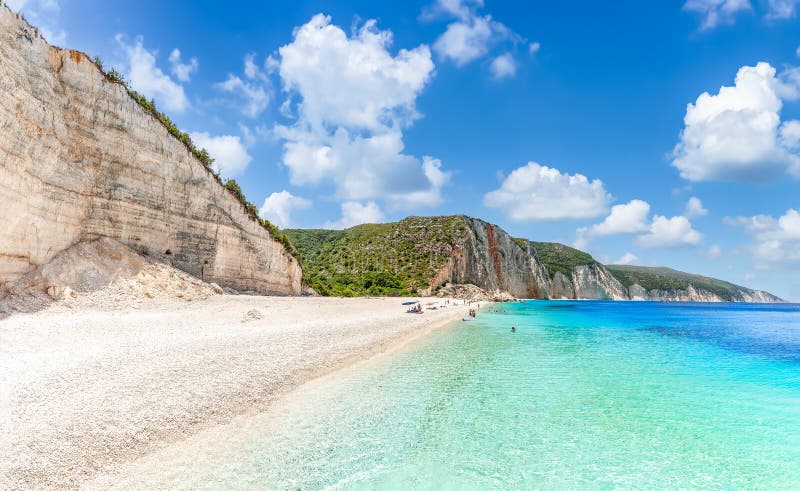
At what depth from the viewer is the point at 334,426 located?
7.64 m

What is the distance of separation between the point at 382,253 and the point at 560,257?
7901 centimetres

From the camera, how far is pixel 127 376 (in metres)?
8.01

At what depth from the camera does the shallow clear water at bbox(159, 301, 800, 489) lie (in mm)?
5980

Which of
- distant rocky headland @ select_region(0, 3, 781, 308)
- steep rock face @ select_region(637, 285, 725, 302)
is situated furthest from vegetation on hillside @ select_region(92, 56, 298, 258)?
steep rock face @ select_region(637, 285, 725, 302)

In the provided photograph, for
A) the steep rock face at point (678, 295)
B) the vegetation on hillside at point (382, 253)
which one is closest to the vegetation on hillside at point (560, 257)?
the steep rock face at point (678, 295)

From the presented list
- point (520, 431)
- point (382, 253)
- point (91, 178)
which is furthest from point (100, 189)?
point (382, 253)

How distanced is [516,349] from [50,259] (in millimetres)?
19924

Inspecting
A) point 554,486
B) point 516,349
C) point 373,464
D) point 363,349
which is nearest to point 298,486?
point 373,464

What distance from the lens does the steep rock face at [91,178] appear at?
46.8 ft

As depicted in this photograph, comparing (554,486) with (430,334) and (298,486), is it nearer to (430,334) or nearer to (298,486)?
(298,486)

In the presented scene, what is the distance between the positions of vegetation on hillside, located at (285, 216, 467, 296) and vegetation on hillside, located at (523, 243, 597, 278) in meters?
54.6

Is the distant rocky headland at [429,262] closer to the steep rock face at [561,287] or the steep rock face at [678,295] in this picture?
the steep rock face at [561,287]

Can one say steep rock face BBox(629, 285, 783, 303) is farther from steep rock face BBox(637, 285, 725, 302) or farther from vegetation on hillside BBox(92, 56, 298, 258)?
vegetation on hillside BBox(92, 56, 298, 258)

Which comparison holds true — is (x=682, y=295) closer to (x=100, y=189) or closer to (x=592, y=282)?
(x=592, y=282)
